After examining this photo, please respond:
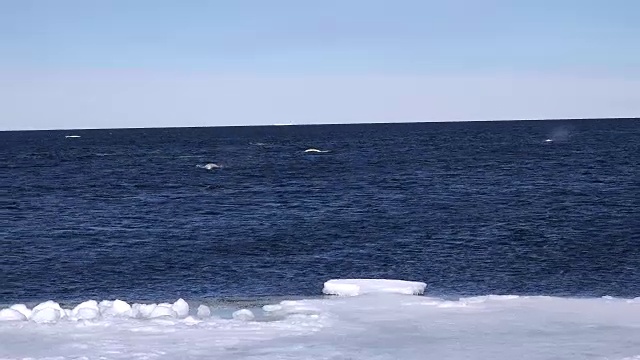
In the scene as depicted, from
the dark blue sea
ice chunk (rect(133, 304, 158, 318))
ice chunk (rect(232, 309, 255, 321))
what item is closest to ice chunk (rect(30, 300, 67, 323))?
ice chunk (rect(133, 304, 158, 318))

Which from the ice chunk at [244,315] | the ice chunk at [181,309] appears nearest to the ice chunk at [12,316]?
the ice chunk at [181,309]

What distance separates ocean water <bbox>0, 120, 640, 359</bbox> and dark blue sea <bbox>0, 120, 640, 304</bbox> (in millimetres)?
149

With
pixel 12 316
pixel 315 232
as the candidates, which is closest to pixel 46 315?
pixel 12 316

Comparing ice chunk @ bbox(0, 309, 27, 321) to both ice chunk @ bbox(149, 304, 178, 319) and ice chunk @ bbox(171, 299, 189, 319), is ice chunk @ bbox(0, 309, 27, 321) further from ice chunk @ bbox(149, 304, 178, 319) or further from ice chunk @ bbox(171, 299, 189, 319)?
ice chunk @ bbox(171, 299, 189, 319)

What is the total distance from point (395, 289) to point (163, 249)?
15.9m

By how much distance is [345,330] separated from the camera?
73.3ft

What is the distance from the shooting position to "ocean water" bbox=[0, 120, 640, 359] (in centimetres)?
2114

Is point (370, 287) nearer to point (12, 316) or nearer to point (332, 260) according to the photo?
point (332, 260)

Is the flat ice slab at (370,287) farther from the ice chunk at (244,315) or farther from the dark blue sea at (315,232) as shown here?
the ice chunk at (244,315)

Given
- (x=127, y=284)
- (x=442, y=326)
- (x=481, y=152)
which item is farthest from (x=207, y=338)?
(x=481, y=152)

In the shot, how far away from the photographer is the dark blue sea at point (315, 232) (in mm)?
32656

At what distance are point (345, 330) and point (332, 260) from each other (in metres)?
14.7

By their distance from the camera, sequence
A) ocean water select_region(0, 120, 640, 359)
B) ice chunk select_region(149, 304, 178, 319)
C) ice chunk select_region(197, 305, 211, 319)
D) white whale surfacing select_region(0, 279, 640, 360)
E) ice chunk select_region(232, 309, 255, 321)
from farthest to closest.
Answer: ice chunk select_region(197, 305, 211, 319) < ice chunk select_region(149, 304, 178, 319) < ice chunk select_region(232, 309, 255, 321) < ocean water select_region(0, 120, 640, 359) < white whale surfacing select_region(0, 279, 640, 360)

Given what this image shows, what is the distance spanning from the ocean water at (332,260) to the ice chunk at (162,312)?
18.2 inches
